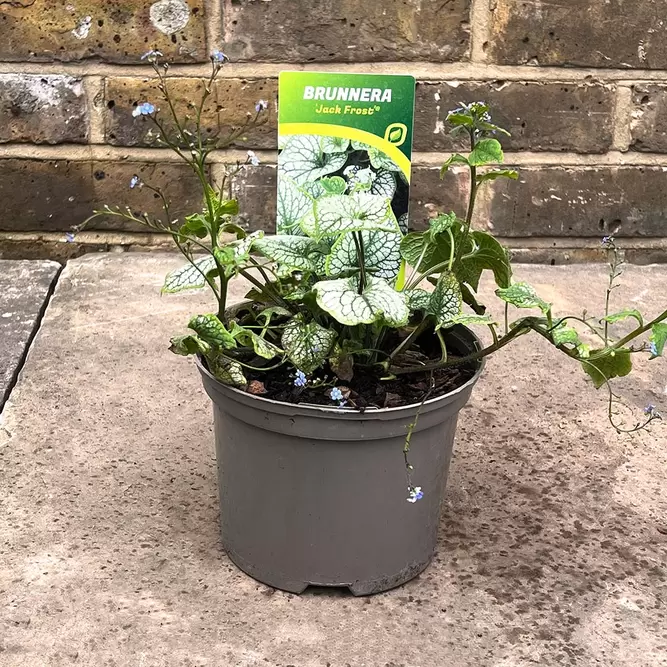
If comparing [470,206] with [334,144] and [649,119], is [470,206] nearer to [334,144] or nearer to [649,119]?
[334,144]

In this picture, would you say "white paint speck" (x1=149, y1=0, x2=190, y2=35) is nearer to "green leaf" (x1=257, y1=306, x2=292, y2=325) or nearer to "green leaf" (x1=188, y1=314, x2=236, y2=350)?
"green leaf" (x1=257, y1=306, x2=292, y2=325)

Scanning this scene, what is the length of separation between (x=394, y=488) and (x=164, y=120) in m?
1.28

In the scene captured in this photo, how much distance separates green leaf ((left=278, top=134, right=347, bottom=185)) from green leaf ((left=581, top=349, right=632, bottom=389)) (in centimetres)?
40

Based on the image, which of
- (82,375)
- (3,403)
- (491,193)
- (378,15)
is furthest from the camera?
(491,193)

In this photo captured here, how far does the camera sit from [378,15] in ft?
6.48

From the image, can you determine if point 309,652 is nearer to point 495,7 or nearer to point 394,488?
point 394,488

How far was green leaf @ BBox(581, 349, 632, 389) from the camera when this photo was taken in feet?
3.40

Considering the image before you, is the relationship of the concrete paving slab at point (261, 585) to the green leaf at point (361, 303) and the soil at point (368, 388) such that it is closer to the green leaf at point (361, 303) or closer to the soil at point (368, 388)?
the soil at point (368, 388)

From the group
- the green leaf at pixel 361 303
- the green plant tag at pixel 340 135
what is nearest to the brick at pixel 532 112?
the green plant tag at pixel 340 135

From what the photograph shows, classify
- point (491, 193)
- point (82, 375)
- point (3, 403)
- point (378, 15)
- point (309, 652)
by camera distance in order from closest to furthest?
point (309, 652) < point (3, 403) < point (82, 375) < point (378, 15) < point (491, 193)

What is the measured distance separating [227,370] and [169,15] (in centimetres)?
122

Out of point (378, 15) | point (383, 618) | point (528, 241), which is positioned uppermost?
point (378, 15)

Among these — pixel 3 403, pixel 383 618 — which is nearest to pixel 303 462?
pixel 383 618

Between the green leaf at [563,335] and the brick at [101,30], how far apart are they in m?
1.28
